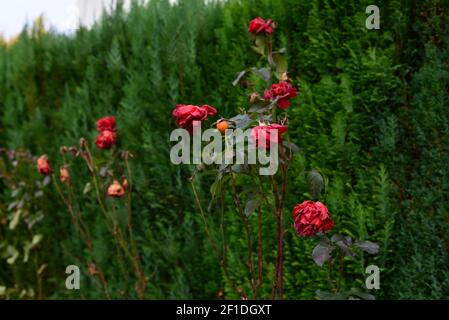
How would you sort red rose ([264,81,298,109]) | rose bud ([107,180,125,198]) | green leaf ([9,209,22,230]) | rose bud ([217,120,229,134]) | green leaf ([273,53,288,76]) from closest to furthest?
rose bud ([217,120,229,134]) < red rose ([264,81,298,109]) < green leaf ([273,53,288,76]) < rose bud ([107,180,125,198]) < green leaf ([9,209,22,230])

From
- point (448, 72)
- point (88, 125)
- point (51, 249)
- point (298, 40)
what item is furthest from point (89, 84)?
point (448, 72)

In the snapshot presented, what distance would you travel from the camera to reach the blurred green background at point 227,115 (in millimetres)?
3027

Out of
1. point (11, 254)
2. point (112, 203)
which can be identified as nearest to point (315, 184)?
point (112, 203)

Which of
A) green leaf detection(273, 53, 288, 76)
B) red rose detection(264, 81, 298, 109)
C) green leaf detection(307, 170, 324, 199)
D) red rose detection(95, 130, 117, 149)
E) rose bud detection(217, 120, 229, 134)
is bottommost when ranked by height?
green leaf detection(307, 170, 324, 199)

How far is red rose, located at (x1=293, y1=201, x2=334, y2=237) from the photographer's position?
247cm

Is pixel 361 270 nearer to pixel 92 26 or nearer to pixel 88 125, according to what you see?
pixel 88 125

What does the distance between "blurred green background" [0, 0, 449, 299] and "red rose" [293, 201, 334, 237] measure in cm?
31

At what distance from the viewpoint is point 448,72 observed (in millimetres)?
2912

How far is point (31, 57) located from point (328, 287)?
3462 millimetres

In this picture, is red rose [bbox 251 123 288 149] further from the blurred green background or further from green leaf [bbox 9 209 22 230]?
green leaf [bbox 9 209 22 230]

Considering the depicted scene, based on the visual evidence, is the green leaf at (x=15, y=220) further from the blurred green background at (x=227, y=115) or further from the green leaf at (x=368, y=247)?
the green leaf at (x=368, y=247)

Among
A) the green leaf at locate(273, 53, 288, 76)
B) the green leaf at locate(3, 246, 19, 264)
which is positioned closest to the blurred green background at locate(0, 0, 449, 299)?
the green leaf at locate(3, 246, 19, 264)

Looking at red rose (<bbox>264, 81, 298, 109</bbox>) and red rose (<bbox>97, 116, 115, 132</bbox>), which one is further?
red rose (<bbox>97, 116, 115, 132</bbox>)

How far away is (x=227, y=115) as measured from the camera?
3.87 m
